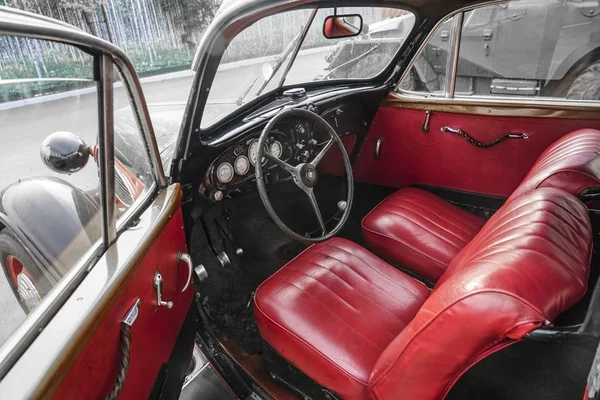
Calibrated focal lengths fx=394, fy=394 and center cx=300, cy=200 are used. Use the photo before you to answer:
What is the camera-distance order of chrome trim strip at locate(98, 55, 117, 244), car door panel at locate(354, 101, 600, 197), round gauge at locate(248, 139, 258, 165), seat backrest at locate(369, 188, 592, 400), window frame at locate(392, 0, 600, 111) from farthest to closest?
car door panel at locate(354, 101, 600, 197) < window frame at locate(392, 0, 600, 111) < round gauge at locate(248, 139, 258, 165) < chrome trim strip at locate(98, 55, 117, 244) < seat backrest at locate(369, 188, 592, 400)

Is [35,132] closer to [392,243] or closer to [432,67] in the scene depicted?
[392,243]

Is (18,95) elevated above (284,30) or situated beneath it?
situated beneath

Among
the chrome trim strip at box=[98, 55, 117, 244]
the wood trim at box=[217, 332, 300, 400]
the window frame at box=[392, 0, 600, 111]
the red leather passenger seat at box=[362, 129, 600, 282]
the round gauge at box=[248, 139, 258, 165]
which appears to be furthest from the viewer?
the window frame at box=[392, 0, 600, 111]

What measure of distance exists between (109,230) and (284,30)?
144 cm

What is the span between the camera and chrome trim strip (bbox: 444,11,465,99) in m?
2.26

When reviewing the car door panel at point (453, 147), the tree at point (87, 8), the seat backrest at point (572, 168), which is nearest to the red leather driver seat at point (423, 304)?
the seat backrest at point (572, 168)

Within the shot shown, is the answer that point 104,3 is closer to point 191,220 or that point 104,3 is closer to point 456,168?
point 191,220

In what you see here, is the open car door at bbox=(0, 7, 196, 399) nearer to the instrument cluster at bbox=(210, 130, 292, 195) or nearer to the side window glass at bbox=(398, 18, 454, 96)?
the instrument cluster at bbox=(210, 130, 292, 195)

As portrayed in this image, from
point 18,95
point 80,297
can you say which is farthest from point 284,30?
point 80,297

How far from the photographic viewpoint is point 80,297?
2.48 feet

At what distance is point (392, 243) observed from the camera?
1.87 meters

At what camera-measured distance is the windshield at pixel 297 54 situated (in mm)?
1749

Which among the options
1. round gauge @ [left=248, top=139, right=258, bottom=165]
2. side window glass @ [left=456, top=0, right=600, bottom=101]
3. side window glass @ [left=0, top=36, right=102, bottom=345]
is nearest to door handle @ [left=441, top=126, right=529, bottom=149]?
side window glass @ [left=456, top=0, right=600, bottom=101]

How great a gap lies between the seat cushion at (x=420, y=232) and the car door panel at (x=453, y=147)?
46 centimetres
